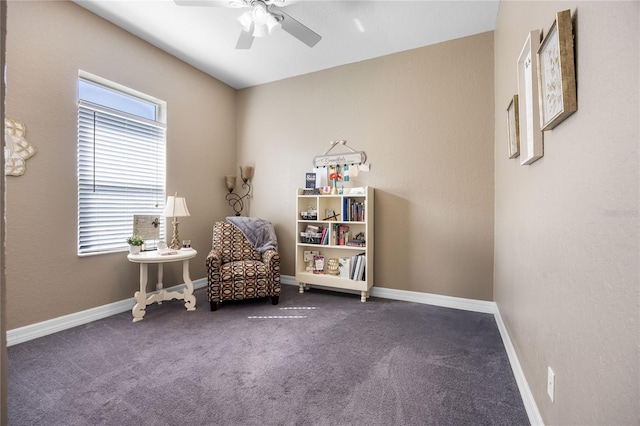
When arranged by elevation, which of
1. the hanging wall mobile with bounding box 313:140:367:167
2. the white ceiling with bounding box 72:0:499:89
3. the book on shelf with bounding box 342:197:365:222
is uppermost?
the white ceiling with bounding box 72:0:499:89

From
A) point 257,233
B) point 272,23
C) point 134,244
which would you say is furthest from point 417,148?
point 134,244

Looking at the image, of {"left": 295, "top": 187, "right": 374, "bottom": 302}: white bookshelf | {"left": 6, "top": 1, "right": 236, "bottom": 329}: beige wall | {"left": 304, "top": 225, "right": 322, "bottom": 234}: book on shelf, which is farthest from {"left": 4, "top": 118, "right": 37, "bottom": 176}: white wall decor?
{"left": 304, "top": 225, "right": 322, "bottom": 234}: book on shelf

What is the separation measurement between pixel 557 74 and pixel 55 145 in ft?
11.4

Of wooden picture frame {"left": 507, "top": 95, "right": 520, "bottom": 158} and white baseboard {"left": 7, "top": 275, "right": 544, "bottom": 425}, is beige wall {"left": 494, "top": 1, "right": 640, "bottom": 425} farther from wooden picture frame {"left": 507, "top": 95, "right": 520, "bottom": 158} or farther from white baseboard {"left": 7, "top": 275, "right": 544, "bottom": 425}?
wooden picture frame {"left": 507, "top": 95, "right": 520, "bottom": 158}

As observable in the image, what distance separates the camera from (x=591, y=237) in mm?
907

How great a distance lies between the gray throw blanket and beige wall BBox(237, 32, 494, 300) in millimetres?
417

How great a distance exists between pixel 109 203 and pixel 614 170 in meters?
3.69

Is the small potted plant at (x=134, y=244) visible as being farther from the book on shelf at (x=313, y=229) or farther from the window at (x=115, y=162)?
the book on shelf at (x=313, y=229)

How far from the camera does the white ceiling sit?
2684 mm

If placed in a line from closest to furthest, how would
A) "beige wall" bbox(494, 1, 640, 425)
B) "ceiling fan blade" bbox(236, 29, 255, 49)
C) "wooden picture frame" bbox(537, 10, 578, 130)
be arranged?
"beige wall" bbox(494, 1, 640, 425)
"wooden picture frame" bbox(537, 10, 578, 130)
"ceiling fan blade" bbox(236, 29, 255, 49)

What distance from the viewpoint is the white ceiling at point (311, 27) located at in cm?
268

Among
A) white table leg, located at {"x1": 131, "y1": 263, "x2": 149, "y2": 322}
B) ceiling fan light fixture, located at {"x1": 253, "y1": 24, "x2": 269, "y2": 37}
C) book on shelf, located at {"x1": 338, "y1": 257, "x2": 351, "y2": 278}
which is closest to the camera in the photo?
ceiling fan light fixture, located at {"x1": 253, "y1": 24, "x2": 269, "y2": 37}

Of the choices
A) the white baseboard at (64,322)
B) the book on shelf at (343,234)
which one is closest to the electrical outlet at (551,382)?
the book on shelf at (343,234)

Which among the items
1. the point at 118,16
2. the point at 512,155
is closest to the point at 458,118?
the point at 512,155
